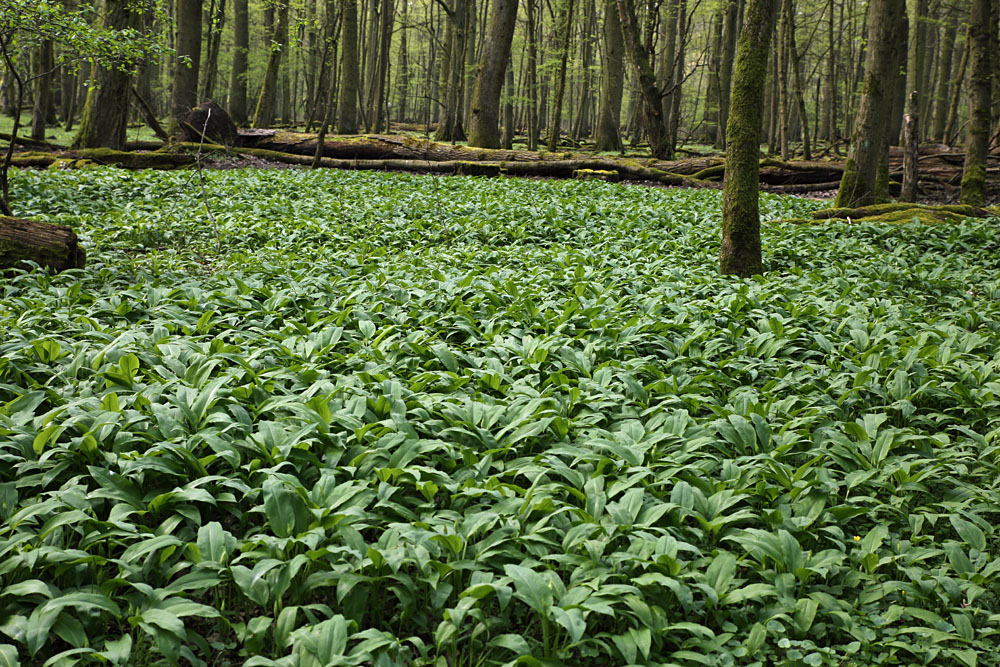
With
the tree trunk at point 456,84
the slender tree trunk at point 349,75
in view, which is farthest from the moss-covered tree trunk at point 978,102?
the slender tree trunk at point 349,75

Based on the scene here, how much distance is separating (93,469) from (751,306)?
4.81 meters

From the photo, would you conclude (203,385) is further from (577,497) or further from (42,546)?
(577,497)

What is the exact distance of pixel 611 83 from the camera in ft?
68.6

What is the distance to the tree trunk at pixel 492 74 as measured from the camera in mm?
17062

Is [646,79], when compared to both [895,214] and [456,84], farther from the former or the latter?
[895,214]

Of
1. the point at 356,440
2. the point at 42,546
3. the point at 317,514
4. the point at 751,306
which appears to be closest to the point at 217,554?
the point at 317,514

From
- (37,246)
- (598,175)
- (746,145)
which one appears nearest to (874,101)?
(746,145)

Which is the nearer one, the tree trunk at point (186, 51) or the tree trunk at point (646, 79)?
the tree trunk at point (186, 51)

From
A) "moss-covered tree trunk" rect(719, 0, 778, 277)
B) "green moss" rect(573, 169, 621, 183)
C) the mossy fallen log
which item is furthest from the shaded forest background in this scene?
"moss-covered tree trunk" rect(719, 0, 778, 277)

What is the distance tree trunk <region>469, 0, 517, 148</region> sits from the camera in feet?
56.0

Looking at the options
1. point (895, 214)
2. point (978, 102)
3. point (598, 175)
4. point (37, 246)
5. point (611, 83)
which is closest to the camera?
point (37, 246)

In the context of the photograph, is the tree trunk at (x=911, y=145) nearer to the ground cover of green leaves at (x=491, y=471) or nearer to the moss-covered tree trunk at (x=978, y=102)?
the moss-covered tree trunk at (x=978, y=102)

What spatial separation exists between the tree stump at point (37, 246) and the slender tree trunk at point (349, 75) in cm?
1573

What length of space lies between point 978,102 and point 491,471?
11350mm
